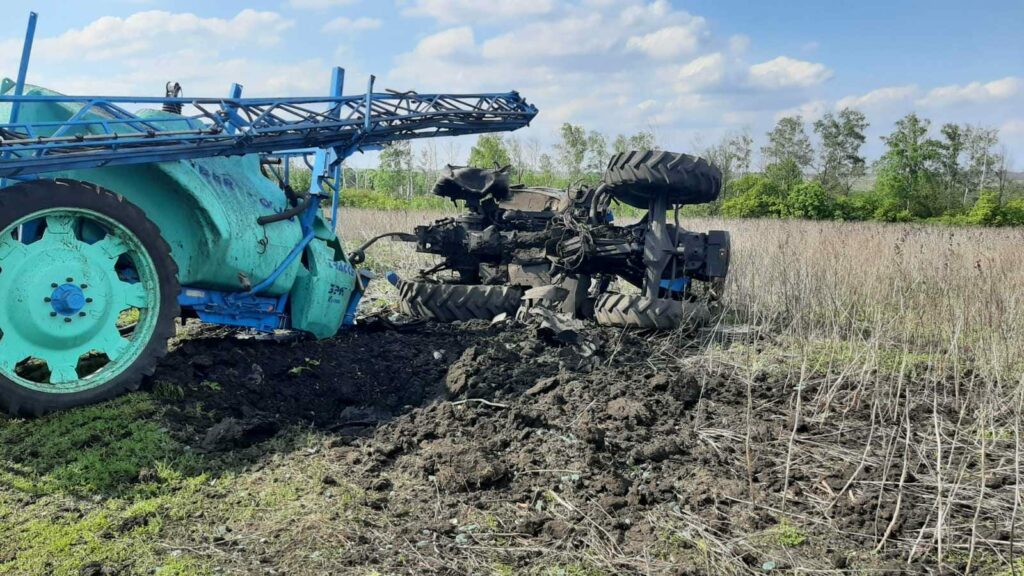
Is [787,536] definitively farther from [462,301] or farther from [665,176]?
[462,301]

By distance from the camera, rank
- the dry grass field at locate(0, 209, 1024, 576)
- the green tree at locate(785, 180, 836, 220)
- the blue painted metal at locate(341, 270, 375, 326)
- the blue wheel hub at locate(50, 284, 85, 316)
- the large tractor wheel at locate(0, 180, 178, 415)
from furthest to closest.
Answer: the green tree at locate(785, 180, 836, 220), the blue painted metal at locate(341, 270, 375, 326), the blue wheel hub at locate(50, 284, 85, 316), the large tractor wheel at locate(0, 180, 178, 415), the dry grass field at locate(0, 209, 1024, 576)

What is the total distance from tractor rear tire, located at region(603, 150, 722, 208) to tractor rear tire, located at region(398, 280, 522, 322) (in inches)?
66.9

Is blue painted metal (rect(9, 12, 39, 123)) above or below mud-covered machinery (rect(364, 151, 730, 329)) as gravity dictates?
above

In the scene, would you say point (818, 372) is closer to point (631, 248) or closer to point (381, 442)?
point (631, 248)

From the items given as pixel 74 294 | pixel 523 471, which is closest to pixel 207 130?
pixel 74 294

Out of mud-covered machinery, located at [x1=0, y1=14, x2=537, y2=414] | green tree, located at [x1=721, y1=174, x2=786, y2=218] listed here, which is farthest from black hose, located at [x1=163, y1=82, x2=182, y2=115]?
green tree, located at [x1=721, y1=174, x2=786, y2=218]

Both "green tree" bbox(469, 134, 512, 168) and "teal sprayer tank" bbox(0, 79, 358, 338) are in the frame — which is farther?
"green tree" bbox(469, 134, 512, 168)

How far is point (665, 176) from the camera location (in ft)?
25.0

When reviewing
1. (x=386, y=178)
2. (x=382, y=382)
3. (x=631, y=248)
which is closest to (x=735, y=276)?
(x=631, y=248)

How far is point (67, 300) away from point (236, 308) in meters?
1.42

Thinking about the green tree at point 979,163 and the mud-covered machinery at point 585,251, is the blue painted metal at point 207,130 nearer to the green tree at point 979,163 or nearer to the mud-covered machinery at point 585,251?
the mud-covered machinery at point 585,251

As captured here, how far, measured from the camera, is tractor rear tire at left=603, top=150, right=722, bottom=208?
25.1 ft

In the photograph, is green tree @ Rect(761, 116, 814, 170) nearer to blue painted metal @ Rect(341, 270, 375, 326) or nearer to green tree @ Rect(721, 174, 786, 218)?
green tree @ Rect(721, 174, 786, 218)

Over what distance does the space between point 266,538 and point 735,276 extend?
25.1 feet
